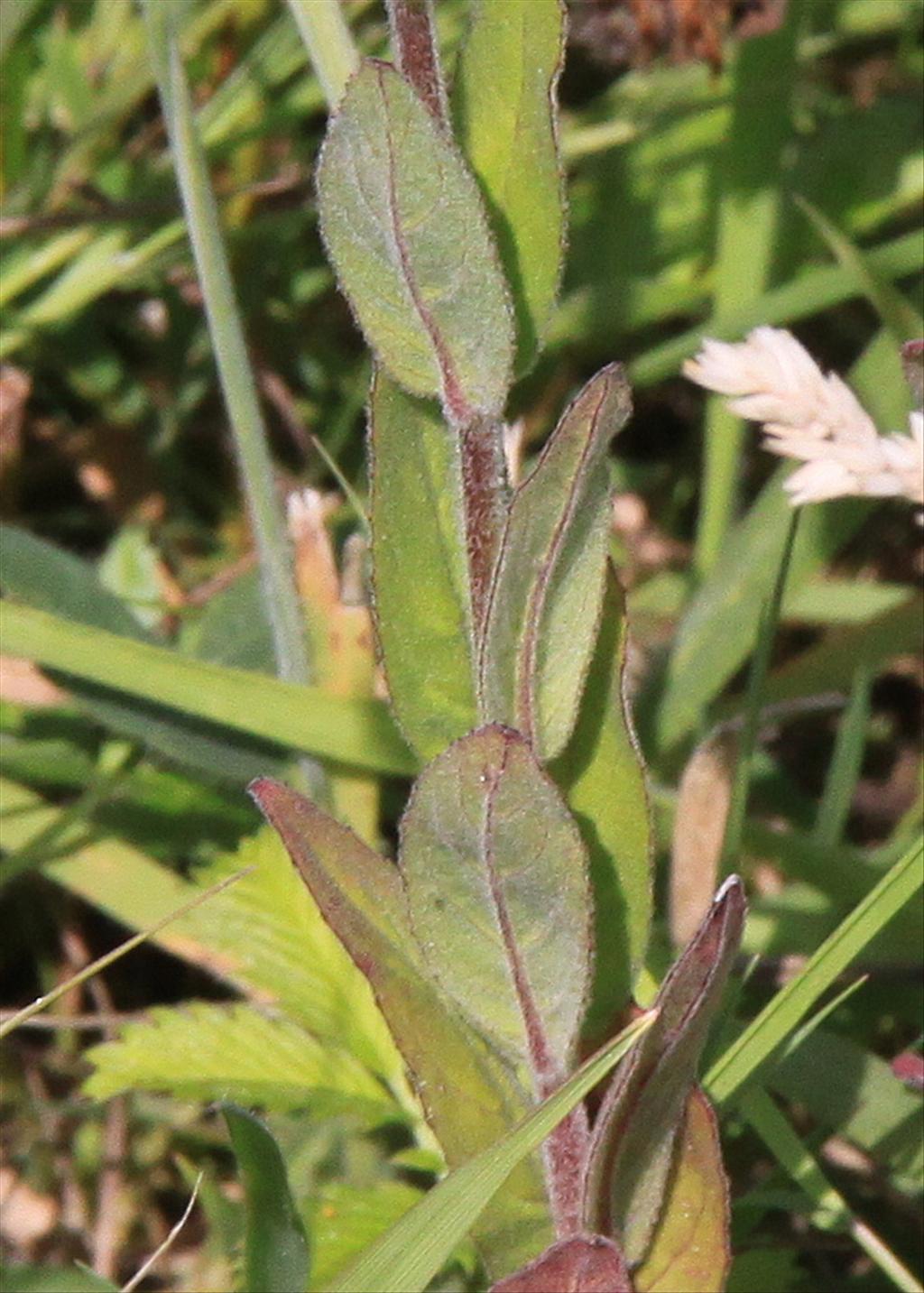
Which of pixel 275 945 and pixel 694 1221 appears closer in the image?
pixel 694 1221

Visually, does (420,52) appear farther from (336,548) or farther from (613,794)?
(336,548)

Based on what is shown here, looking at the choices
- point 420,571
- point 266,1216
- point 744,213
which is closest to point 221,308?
point 420,571

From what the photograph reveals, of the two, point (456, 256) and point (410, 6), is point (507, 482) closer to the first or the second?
point (456, 256)

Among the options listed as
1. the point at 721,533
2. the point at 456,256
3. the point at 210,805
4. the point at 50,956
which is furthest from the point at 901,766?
the point at 456,256

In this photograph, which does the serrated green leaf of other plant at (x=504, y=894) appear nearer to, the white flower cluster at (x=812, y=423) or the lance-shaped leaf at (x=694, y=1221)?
the lance-shaped leaf at (x=694, y=1221)

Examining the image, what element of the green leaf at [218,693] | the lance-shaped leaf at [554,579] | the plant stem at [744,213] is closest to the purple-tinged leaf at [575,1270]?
the lance-shaped leaf at [554,579]
